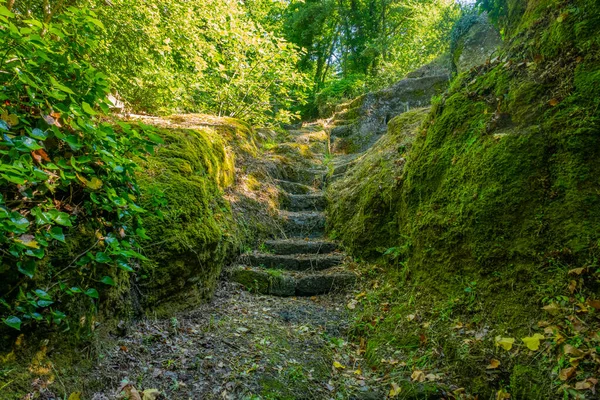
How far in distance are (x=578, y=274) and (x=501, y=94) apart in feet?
6.19

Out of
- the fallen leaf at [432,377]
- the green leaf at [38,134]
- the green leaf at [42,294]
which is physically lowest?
the fallen leaf at [432,377]

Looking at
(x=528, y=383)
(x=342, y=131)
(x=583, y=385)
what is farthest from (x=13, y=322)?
(x=342, y=131)

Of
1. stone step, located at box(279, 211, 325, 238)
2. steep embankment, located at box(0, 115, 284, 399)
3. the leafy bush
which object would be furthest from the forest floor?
the leafy bush

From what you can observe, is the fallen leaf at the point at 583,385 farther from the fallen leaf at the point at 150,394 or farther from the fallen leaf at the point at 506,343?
the fallen leaf at the point at 150,394

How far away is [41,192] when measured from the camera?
1891 mm

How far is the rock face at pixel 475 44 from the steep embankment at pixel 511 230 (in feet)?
8.75

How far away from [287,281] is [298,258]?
22.5 inches

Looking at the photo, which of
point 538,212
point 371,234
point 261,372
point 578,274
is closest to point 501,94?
point 538,212

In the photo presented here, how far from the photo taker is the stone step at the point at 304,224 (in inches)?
236

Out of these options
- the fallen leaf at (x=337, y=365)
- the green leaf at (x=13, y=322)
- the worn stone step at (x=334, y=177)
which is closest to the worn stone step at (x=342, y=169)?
the worn stone step at (x=334, y=177)

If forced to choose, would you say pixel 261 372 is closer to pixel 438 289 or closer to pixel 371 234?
pixel 438 289

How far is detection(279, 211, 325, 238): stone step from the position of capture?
6.00 m

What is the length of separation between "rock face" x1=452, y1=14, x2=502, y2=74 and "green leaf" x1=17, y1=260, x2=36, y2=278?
6.94 meters

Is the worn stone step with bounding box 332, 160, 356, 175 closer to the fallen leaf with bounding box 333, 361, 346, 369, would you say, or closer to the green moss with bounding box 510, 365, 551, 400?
the fallen leaf with bounding box 333, 361, 346, 369
